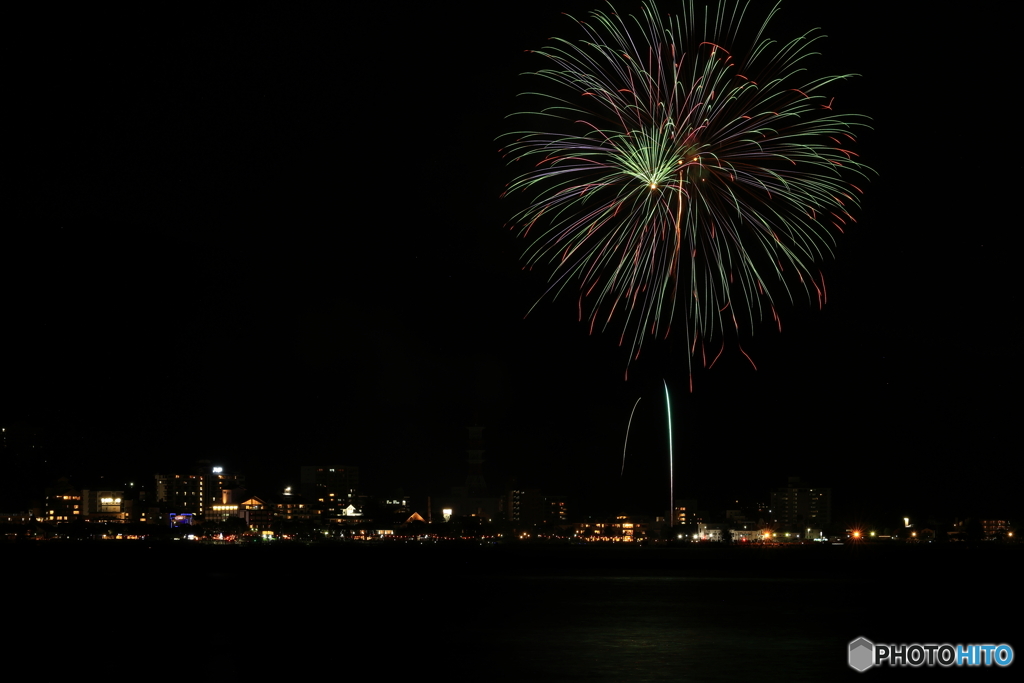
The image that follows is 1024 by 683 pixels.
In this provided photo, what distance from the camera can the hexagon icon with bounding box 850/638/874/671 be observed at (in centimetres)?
2394

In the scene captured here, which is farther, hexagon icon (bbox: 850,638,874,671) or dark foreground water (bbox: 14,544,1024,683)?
hexagon icon (bbox: 850,638,874,671)

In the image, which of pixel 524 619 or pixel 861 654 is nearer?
pixel 861 654

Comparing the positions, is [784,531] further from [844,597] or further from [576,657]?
[576,657]

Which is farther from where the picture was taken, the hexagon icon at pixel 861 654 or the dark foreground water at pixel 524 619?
the hexagon icon at pixel 861 654

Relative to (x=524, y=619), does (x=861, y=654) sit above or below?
above

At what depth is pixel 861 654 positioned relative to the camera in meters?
26.2

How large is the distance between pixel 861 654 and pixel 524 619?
37.8ft

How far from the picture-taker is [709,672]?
22938mm

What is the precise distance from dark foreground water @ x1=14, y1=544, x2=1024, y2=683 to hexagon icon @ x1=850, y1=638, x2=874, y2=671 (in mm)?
313

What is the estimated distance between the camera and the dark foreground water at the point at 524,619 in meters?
23.7

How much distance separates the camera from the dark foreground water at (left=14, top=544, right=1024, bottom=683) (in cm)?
2373

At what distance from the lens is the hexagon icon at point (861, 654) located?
23938 millimetres

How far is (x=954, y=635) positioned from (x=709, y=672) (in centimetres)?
1055

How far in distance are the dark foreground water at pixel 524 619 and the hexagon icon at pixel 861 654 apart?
1.03 ft
